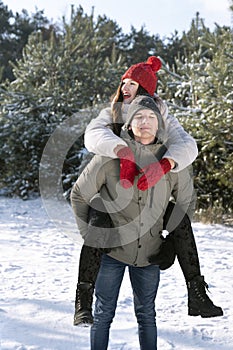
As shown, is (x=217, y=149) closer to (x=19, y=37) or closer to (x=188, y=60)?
(x=188, y=60)

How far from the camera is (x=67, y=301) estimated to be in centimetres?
381

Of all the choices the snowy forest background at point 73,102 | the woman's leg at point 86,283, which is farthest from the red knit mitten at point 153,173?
the snowy forest background at point 73,102

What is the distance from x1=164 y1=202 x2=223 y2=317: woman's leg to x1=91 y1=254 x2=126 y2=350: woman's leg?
334 mm

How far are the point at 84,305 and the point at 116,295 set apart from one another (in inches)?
11.8

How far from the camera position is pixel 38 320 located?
337 cm

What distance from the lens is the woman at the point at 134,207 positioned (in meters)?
2.12

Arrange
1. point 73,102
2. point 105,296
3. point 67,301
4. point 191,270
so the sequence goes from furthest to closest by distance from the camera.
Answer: point 73,102 < point 67,301 < point 105,296 < point 191,270

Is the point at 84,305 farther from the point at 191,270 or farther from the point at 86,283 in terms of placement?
the point at 191,270

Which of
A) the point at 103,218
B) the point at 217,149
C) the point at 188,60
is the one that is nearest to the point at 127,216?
the point at 103,218

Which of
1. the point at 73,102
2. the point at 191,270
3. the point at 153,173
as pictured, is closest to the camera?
the point at 153,173

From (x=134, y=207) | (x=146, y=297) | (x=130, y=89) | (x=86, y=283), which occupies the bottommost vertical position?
(x=146, y=297)

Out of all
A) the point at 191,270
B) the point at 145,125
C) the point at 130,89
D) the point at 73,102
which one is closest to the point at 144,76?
the point at 130,89

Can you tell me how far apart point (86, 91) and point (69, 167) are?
2.13 m

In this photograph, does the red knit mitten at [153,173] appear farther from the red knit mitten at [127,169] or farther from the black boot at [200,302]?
the black boot at [200,302]
